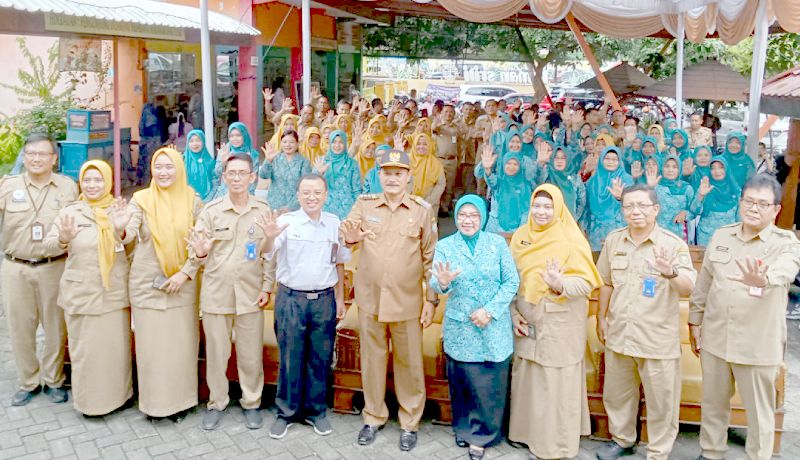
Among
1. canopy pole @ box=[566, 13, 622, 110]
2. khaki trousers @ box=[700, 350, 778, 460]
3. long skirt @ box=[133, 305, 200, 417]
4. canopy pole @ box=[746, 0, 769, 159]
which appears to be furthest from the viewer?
canopy pole @ box=[566, 13, 622, 110]

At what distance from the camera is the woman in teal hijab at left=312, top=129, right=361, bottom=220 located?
6.52 metres

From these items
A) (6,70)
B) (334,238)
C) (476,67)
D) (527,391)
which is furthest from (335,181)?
(476,67)

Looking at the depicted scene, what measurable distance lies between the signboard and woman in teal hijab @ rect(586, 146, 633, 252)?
17.4 feet

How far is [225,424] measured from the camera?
3.99 meters

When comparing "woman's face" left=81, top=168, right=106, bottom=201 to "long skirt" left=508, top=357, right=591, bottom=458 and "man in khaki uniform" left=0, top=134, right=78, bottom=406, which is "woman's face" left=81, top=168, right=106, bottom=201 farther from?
"long skirt" left=508, top=357, right=591, bottom=458

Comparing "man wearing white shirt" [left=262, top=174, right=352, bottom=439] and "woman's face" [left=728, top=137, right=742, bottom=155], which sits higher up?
"woman's face" [left=728, top=137, right=742, bottom=155]

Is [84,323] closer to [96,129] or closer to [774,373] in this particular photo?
[774,373]

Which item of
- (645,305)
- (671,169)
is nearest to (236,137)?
(671,169)

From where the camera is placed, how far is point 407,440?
3771 mm

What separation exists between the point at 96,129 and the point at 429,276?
23.0 feet

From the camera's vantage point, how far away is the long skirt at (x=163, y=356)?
387cm

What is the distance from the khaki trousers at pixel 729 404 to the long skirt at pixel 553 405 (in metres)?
0.64

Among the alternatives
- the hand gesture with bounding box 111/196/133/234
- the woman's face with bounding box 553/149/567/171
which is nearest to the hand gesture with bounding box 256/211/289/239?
the hand gesture with bounding box 111/196/133/234

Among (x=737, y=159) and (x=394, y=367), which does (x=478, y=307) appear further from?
(x=737, y=159)
